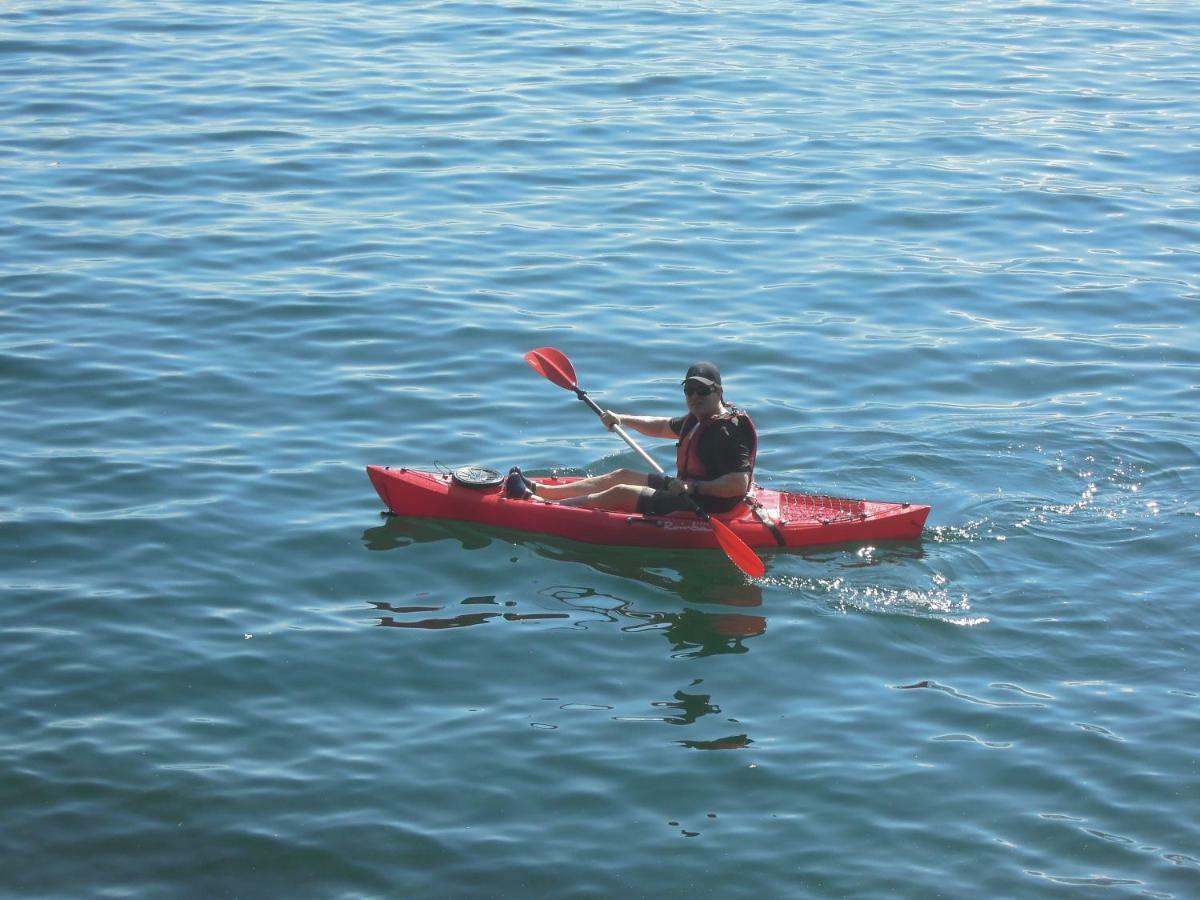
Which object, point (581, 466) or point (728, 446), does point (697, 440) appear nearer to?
point (728, 446)

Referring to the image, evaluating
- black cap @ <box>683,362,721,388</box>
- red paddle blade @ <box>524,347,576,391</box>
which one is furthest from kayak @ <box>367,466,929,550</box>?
red paddle blade @ <box>524,347,576,391</box>

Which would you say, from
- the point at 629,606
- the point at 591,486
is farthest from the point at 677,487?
the point at 629,606

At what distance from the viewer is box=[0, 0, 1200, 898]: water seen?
23.0ft

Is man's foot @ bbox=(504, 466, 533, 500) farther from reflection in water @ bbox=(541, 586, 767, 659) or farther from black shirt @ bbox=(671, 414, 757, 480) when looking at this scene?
black shirt @ bbox=(671, 414, 757, 480)

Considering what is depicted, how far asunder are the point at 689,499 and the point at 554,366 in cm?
170

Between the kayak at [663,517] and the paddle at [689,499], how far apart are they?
176 mm

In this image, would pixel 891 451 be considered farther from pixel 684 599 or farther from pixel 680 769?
pixel 680 769

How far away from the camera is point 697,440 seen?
377 inches

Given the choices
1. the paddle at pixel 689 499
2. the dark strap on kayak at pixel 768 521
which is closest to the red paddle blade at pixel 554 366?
the paddle at pixel 689 499

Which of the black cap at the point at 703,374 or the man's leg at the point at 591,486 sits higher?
the black cap at the point at 703,374

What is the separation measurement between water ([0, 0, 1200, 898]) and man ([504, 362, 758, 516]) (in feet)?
1.12

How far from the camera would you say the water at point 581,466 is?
701 cm

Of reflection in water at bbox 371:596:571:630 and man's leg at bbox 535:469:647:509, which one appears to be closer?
reflection in water at bbox 371:596:571:630

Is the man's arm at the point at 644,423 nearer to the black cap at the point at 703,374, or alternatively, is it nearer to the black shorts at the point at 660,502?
the black shorts at the point at 660,502
